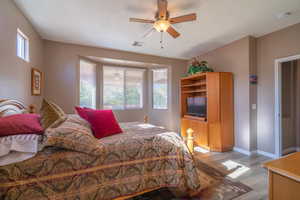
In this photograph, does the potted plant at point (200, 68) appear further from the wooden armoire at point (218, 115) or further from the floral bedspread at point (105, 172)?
the floral bedspread at point (105, 172)

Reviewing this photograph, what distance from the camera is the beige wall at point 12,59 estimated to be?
179 cm

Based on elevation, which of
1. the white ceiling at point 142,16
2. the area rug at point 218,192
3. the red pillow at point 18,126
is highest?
the white ceiling at point 142,16

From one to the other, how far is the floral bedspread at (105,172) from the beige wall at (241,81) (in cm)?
218

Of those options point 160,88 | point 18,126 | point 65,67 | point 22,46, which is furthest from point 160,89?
point 18,126

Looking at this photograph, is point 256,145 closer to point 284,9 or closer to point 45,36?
point 284,9

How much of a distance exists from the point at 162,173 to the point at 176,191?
0.37 m

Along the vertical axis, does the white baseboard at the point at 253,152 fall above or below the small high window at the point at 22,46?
below

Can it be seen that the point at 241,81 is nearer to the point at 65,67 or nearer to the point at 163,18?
the point at 163,18

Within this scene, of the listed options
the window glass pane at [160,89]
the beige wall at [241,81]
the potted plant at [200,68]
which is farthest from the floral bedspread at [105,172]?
the window glass pane at [160,89]

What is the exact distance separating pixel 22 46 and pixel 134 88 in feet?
10.3

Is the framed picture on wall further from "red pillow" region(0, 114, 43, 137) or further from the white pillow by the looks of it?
the white pillow

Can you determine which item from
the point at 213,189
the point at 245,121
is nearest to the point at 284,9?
the point at 245,121

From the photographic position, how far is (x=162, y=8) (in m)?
2.00

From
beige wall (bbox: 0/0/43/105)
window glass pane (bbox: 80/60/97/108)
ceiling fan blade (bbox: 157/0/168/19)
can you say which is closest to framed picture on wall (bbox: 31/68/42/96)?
beige wall (bbox: 0/0/43/105)
